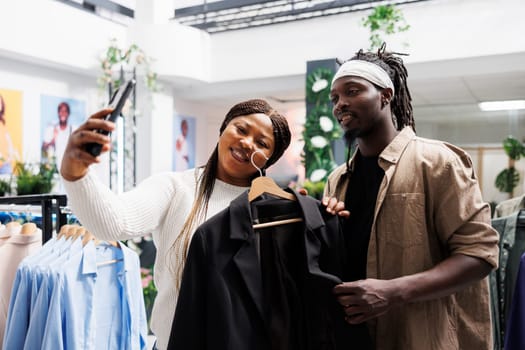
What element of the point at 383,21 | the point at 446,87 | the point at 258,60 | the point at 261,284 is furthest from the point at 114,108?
the point at 446,87

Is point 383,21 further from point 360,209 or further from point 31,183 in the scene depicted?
point 360,209

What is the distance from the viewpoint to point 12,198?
2234 millimetres

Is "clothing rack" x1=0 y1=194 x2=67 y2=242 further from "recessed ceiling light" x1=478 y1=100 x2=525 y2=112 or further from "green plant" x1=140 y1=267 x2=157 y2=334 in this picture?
"recessed ceiling light" x1=478 y1=100 x2=525 y2=112

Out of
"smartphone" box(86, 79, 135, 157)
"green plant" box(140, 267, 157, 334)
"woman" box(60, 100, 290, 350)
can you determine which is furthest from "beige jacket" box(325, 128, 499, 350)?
"green plant" box(140, 267, 157, 334)

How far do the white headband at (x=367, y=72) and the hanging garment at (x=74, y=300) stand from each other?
124 centimetres

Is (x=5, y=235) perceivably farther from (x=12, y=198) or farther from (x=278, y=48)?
(x=278, y=48)

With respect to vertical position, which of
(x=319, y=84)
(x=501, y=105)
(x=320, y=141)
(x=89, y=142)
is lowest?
(x=89, y=142)

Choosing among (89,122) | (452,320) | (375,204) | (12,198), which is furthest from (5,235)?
(452,320)

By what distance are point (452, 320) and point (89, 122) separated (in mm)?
1109

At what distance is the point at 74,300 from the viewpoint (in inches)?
72.4

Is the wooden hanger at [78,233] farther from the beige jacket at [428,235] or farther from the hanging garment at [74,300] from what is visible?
the beige jacket at [428,235]

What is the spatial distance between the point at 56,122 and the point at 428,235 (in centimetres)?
533

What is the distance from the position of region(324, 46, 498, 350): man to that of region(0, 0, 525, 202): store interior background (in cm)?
415

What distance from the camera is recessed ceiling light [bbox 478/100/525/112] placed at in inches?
239
